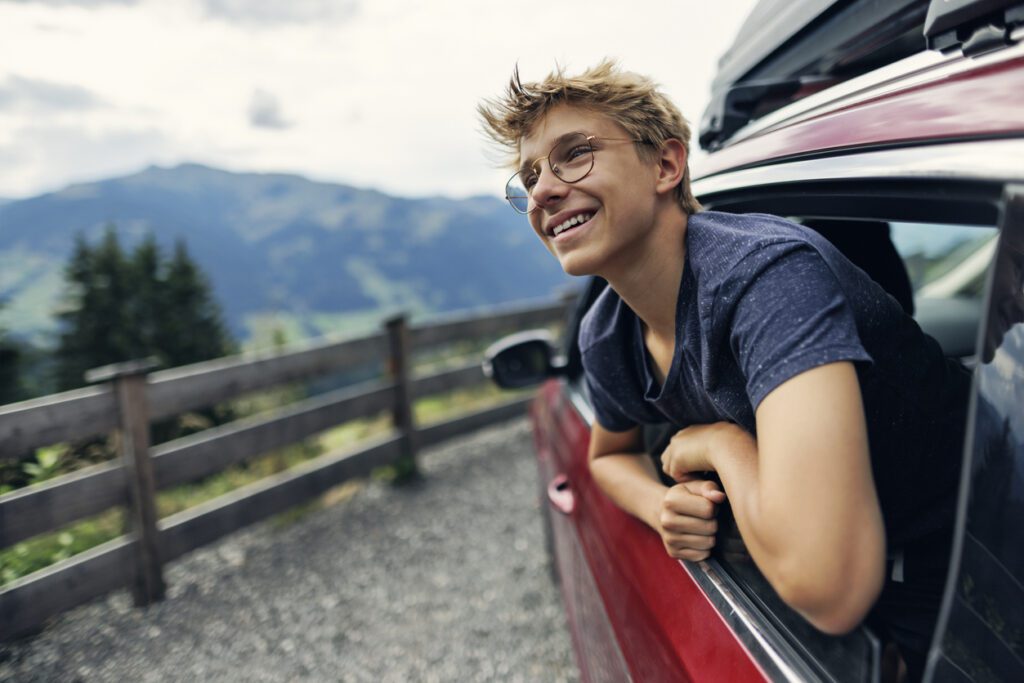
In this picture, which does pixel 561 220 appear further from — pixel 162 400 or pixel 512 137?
pixel 162 400

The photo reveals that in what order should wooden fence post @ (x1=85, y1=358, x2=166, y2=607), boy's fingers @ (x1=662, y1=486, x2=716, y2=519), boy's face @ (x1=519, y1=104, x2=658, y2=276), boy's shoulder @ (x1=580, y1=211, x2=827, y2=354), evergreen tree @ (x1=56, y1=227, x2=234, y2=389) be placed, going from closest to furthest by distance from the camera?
boy's shoulder @ (x1=580, y1=211, x2=827, y2=354), boy's fingers @ (x1=662, y1=486, x2=716, y2=519), boy's face @ (x1=519, y1=104, x2=658, y2=276), wooden fence post @ (x1=85, y1=358, x2=166, y2=607), evergreen tree @ (x1=56, y1=227, x2=234, y2=389)

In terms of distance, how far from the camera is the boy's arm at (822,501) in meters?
0.84

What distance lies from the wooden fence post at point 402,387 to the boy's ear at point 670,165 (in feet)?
14.5

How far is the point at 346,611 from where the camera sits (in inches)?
144

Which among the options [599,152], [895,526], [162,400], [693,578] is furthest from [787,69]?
[162,400]

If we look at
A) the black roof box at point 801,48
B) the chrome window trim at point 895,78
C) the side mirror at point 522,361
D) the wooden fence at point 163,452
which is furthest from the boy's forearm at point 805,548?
the wooden fence at point 163,452

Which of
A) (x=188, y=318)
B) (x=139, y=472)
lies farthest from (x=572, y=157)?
(x=188, y=318)

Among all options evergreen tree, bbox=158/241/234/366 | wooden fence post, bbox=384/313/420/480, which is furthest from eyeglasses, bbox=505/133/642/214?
evergreen tree, bbox=158/241/234/366

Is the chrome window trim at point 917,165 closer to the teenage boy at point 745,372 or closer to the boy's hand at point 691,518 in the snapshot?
the teenage boy at point 745,372

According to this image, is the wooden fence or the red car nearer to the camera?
the red car

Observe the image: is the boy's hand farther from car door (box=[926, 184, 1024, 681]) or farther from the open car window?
car door (box=[926, 184, 1024, 681])

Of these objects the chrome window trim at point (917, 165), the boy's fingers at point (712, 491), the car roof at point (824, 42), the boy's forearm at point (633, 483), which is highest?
the car roof at point (824, 42)

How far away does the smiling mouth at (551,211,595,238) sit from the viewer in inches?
52.6

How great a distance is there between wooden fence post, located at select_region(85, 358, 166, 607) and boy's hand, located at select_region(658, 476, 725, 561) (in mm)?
3300
